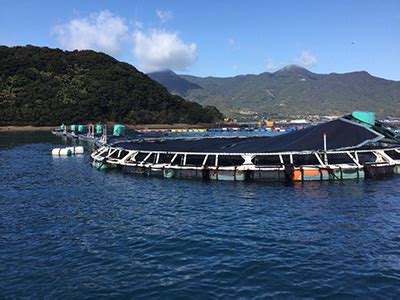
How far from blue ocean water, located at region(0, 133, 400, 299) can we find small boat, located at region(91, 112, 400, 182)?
3039 mm

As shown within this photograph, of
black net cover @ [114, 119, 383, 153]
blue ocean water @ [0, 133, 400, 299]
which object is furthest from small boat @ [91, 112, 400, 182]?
blue ocean water @ [0, 133, 400, 299]

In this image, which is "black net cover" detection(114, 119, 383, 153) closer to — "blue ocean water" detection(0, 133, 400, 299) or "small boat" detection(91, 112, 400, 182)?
"small boat" detection(91, 112, 400, 182)

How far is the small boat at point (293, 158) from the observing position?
1795 inches

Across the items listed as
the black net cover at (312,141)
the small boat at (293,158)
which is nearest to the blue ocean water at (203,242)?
the small boat at (293,158)

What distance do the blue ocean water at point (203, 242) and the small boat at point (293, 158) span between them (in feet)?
9.97

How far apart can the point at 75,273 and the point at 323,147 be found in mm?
37700

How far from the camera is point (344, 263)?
20.1 metres

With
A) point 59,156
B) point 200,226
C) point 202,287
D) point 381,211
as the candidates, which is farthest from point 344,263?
point 59,156

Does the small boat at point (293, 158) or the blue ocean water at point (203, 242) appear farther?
the small boat at point (293, 158)

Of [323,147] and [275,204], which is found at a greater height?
[323,147]

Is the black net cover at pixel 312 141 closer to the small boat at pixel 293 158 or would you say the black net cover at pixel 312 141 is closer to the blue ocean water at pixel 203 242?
the small boat at pixel 293 158

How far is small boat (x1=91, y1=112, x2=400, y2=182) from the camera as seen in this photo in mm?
45594

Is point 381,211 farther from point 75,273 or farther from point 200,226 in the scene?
point 75,273

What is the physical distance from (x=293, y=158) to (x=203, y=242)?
90.3ft
